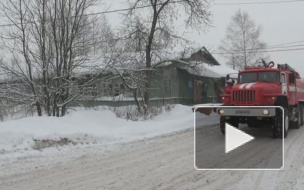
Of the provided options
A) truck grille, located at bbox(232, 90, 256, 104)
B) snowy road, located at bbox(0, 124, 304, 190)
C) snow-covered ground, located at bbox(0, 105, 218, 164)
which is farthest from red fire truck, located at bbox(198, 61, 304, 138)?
snow-covered ground, located at bbox(0, 105, 218, 164)

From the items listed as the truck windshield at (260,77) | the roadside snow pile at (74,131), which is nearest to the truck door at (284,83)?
the truck windshield at (260,77)

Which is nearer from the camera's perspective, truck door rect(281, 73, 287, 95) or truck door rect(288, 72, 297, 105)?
truck door rect(281, 73, 287, 95)

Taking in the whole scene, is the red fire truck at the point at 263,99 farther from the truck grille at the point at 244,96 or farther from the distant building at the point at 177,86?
the distant building at the point at 177,86

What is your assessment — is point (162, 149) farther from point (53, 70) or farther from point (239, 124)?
point (53, 70)

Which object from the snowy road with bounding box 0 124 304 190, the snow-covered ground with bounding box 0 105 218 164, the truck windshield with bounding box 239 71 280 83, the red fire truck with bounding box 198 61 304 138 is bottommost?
the snowy road with bounding box 0 124 304 190

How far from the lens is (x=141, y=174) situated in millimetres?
7012

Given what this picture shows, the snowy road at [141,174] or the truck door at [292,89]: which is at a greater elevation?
the truck door at [292,89]

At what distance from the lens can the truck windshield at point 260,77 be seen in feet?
40.8
